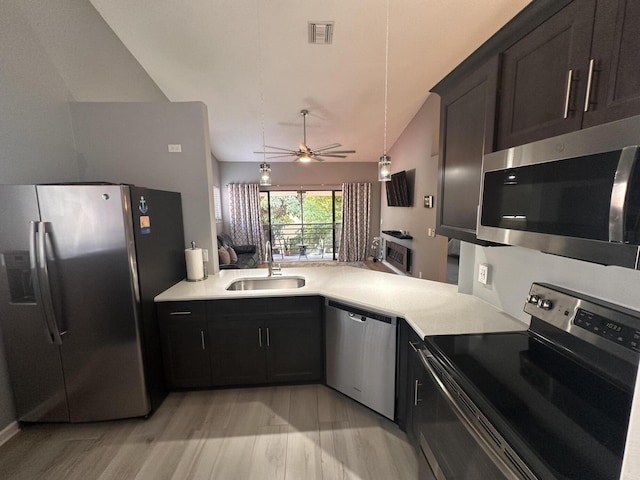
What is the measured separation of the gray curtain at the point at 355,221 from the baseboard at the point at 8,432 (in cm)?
622

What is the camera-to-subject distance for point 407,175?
5.46m

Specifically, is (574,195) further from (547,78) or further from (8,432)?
(8,432)

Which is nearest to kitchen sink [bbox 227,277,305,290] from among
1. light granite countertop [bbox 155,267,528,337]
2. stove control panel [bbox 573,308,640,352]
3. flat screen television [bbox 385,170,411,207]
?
light granite countertop [bbox 155,267,528,337]

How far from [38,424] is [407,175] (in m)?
5.80

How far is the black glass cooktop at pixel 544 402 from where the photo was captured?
2.25 ft

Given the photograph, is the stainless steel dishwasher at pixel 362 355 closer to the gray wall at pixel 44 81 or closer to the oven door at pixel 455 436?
the oven door at pixel 455 436

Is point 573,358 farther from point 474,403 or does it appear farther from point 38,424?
point 38,424

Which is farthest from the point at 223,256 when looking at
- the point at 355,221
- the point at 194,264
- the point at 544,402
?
the point at 544,402

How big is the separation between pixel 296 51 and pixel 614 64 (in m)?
3.24

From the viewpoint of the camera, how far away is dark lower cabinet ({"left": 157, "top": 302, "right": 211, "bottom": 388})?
207 cm

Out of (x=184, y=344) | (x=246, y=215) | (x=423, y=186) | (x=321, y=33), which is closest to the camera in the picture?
(x=184, y=344)

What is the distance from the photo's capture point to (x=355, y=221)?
7320mm

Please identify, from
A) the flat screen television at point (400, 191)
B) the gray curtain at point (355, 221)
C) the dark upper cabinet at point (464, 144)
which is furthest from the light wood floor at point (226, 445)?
the gray curtain at point (355, 221)

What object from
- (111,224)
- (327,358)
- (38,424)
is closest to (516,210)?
(327,358)
